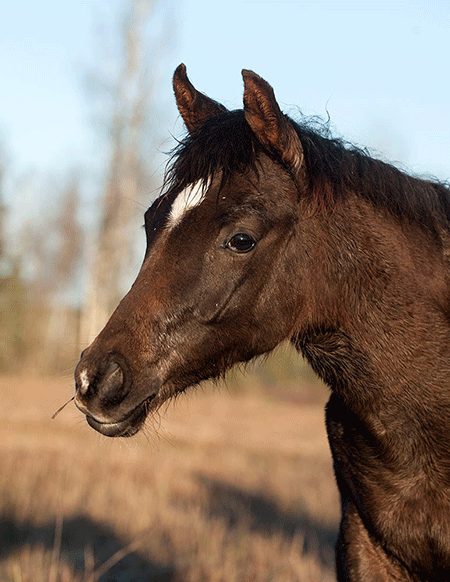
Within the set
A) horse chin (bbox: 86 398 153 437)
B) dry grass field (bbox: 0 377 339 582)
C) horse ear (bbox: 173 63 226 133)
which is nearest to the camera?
horse chin (bbox: 86 398 153 437)

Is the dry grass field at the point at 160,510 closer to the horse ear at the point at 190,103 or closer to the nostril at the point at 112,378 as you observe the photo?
the nostril at the point at 112,378

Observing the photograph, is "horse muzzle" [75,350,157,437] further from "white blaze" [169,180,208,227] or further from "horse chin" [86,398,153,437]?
"white blaze" [169,180,208,227]

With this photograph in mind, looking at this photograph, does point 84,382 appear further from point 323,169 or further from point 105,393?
point 323,169

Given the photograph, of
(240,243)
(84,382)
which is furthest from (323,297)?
(84,382)

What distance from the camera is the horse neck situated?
380 centimetres

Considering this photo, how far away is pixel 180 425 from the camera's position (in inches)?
853

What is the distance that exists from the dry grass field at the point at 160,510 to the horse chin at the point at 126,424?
0.69 feet

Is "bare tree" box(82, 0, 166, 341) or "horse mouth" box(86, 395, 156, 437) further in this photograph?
"bare tree" box(82, 0, 166, 341)

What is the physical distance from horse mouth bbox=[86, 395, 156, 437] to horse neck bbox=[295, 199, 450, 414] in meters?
0.90

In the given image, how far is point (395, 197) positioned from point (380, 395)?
3.28 ft

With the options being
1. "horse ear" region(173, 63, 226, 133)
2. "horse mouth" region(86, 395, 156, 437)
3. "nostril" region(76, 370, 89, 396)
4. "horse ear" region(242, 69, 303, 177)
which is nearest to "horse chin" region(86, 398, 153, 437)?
"horse mouth" region(86, 395, 156, 437)

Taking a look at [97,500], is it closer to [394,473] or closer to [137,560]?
[137,560]

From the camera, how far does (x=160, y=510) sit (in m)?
8.83

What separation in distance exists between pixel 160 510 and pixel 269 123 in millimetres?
6192
